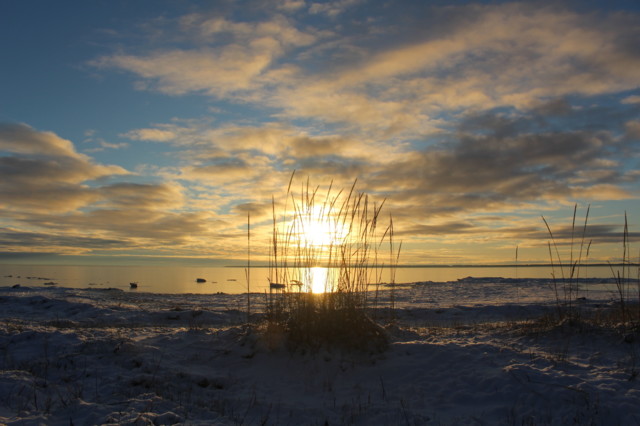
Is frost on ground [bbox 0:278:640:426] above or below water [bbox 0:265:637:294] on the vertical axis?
above

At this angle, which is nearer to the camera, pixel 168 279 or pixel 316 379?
pixel 316 379

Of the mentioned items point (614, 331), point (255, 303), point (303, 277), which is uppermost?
point (303, 277)

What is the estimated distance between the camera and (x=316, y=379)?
5047 millimetres

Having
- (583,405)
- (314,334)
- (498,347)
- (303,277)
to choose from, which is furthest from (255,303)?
(583,405)

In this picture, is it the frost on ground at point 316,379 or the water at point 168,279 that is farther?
the water at point 168,279

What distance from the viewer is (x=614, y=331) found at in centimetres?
607

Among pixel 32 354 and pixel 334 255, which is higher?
pixel 334 255

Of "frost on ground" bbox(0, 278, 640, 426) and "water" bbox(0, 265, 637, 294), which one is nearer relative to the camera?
"frost on ground" bbox(0, 278, 640, 426)

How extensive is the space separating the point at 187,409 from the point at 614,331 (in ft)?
20.5

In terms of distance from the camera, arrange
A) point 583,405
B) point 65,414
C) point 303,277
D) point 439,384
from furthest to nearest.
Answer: point 303,277
point 439,384
point 583,405
point 65,414

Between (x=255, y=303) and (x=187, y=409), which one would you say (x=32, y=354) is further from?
(x=255, y=303)

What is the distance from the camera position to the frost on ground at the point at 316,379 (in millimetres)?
3732

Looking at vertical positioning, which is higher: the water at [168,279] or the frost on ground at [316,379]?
the frost on ground at [316,379]

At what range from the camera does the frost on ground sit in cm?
373
